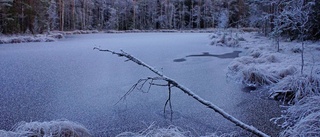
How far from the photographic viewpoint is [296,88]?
2037 millimetres

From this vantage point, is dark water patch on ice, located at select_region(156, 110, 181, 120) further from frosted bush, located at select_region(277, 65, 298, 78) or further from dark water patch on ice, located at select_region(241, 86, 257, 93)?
frosted bush, located at select_region(277, 65, 298, 78)

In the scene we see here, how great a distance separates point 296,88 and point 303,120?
893 millimetres

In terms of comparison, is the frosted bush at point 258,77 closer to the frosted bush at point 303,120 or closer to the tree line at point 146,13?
the frosted bush at point 303,120

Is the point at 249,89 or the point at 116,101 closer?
the point at 116,101

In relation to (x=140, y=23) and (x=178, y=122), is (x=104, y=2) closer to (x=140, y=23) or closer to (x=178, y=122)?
(x=140, y=23)

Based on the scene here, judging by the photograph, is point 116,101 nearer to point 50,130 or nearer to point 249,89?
point 50,130

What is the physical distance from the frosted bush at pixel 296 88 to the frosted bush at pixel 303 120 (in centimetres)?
21

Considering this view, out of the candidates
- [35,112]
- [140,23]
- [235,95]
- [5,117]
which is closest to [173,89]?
[235,95]

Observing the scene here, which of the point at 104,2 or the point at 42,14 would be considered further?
the point at 104,2

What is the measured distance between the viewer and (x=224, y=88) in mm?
2535

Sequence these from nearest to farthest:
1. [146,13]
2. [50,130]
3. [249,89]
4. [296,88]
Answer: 1. [50,130]
2. [296,88]
3. [249,89]
4. [146,13]

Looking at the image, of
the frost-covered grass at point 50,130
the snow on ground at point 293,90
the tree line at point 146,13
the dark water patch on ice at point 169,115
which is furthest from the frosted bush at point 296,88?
the tree line at point 146,13

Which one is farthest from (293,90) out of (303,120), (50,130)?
(50,130)

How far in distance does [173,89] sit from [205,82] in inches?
20.6
